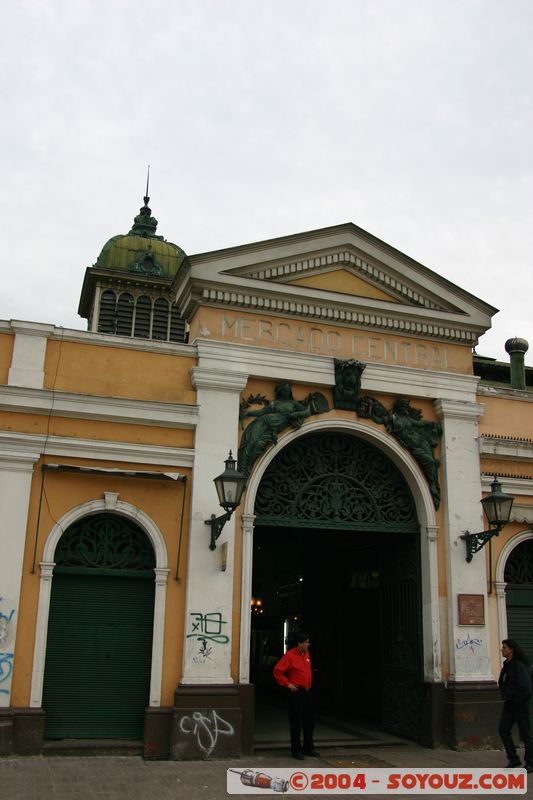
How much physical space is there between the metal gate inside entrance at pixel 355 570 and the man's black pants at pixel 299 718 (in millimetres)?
1971

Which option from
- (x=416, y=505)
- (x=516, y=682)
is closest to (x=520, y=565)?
(x=416, y=505)

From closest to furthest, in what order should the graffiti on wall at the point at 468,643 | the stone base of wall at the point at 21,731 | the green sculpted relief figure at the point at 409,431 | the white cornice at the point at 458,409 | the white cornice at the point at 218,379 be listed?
the stone base of wall at the point at 21,731
the white cornice at the point at 218,379
the graffiti on wall at the point at 468,643
the green sculpted relief figure at the point at 409,431
the white cornice at the point at 458,409

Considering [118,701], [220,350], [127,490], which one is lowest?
[118,701]

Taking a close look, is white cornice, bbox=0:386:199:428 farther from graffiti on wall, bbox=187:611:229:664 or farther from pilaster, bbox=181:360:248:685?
graffiti on wall, bbox=187:611:229:664

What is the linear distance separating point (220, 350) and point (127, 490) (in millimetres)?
2277

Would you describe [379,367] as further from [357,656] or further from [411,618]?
[357,656]

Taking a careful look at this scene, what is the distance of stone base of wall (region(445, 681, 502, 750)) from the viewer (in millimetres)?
10430

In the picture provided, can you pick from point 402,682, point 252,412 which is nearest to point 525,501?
point 402,682

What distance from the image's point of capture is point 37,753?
29.2ft

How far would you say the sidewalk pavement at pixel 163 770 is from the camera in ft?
25.1

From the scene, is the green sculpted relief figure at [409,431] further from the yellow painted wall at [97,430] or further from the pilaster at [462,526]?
the yellow painted wall at [97,430]

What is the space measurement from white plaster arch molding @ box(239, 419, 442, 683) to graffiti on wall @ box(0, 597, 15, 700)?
2.88 m

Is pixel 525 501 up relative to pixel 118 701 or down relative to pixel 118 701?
up

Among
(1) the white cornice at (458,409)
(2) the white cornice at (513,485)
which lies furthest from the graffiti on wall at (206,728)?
(1) the white cornice at (458,409)
